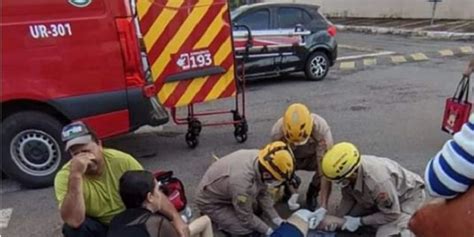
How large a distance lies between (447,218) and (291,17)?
28.3 feet

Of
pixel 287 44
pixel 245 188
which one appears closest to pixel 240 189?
pixel 245 188

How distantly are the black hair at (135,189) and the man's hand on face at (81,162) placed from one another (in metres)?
0.44

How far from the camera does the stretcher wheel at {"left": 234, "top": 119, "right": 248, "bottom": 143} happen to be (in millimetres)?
6301

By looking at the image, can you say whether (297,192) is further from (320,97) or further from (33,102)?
(320,97)

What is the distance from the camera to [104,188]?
3461 mm

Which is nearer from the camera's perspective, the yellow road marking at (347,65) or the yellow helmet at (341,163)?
the yellow helmet at (341,163)

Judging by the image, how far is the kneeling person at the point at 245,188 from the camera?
3768 mm

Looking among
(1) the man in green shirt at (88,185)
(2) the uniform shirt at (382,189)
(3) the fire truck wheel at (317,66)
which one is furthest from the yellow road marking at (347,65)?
(1) the man in green shirt at (88,185)

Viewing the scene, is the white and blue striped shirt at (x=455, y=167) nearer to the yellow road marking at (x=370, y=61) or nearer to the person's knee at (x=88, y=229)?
the person's knee at (x=88, y=229)

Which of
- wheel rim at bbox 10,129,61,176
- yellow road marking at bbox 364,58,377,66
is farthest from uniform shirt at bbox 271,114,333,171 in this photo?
yellow road marking at bbox 364,58,377,66

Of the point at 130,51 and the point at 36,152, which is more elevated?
the point at 130,51

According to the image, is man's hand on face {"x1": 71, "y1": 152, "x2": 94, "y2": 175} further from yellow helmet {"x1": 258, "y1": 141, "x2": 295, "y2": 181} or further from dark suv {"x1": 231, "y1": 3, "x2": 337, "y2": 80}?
dark suv {"x1": 231, "y1": 3, "x2": 337, "y2": 80}

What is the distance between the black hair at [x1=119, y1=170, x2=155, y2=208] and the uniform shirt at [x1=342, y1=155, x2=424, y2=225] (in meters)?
1.65

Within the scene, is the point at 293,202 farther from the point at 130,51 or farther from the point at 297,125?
the point at 130,51
